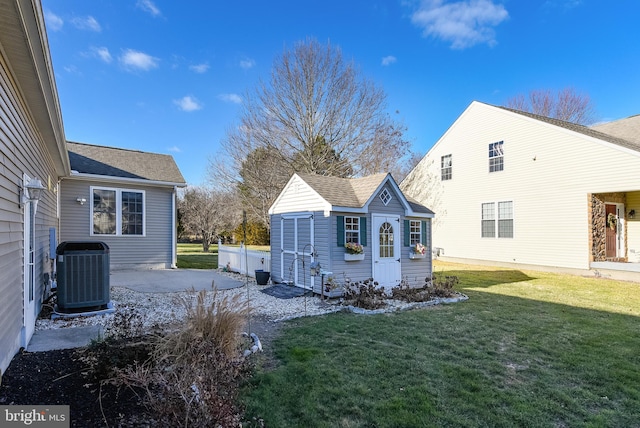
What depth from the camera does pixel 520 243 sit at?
12969 millimetres

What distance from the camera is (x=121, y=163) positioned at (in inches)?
479

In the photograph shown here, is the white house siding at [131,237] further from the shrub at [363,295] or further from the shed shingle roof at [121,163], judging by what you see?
the shrub at [363,295]

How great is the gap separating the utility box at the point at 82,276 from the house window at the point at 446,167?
1442 centimetres

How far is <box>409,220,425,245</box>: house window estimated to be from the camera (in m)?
8.68

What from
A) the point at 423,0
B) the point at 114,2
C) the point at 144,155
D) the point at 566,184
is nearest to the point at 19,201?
the point at 114,2

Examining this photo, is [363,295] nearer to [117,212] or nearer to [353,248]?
[353,248]

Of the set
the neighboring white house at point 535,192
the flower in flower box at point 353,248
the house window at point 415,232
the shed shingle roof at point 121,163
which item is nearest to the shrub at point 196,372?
the flower in flower box at point 353,248

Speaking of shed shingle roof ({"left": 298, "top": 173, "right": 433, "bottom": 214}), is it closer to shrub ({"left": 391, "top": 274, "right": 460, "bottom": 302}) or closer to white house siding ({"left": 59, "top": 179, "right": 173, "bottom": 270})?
shrub ({"left": 391, "top": 274, "right": 460, "bottom": 302})

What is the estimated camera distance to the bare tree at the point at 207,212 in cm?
2117

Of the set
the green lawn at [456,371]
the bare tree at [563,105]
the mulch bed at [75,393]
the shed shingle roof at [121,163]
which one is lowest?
the green lawn at [456,371]

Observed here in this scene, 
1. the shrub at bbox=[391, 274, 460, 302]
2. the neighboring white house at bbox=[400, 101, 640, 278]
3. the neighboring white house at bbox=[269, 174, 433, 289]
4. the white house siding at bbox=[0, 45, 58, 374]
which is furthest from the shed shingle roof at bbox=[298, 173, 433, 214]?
the neighboring white house at bbox=[400, 101, 640, 278]

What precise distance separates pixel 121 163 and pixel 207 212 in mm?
11028

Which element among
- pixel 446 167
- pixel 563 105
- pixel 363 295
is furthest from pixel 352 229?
pixel 563 105

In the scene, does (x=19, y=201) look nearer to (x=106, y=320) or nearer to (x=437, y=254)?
(x=106, y=320)
